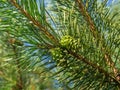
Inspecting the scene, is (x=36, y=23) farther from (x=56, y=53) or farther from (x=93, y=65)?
(x=93, y=65)

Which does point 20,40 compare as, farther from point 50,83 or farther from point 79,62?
point 50,83

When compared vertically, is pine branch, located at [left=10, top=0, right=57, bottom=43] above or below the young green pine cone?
above

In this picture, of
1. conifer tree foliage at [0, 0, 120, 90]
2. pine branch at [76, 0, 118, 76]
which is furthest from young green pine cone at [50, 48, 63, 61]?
pine branch at [76, 0, 118, 76]

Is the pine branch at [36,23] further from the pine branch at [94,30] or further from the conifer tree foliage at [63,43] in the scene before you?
the pine branch at [94,30]

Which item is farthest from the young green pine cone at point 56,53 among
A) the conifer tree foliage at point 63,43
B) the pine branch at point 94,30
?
the pine branch at point 94,30

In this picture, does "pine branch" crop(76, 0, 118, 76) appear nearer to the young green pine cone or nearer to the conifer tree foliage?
the conifer tree foliage

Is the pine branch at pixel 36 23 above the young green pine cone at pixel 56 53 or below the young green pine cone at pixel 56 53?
above

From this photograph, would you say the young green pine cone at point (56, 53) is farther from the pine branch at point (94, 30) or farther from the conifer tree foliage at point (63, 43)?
the pine branch at point (94, 30)

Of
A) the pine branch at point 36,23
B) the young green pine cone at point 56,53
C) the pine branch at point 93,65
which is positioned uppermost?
the pine branch at point 36,23

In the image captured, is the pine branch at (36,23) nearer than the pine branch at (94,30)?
Yes

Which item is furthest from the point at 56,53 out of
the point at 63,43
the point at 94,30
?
the point at 94,30

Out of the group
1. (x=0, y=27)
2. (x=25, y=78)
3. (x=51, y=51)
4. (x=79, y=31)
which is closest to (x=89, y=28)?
(x=79, y=31)
